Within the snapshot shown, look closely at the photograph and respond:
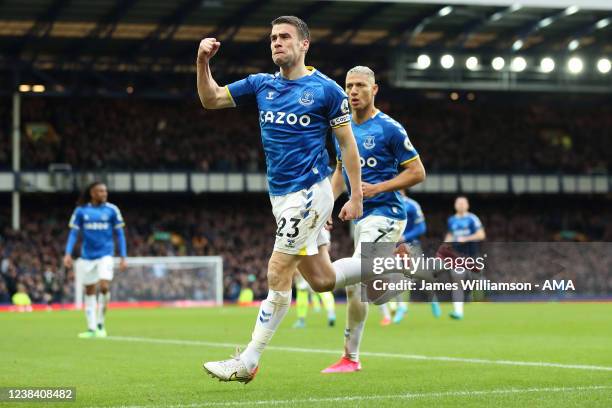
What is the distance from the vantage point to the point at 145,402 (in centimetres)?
751

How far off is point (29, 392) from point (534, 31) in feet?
124

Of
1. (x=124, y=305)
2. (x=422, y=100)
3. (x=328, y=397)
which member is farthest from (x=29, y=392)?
(x=422, y=100)

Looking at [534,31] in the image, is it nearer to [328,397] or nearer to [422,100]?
[422,100]

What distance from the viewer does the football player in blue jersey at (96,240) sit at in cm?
1727

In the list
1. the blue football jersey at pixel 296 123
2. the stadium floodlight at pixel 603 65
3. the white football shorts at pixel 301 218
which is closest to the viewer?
the white football shorts at pixel 301 218

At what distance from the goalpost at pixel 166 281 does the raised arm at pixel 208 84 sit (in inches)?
1031

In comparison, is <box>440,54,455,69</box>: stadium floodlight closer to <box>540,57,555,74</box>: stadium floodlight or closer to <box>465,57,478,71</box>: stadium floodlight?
<box>465,57,478,71</box>: stadium floodlight

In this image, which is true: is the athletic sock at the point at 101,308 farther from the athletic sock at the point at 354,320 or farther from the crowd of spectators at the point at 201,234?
the crowd of spectators at the point at 201,234

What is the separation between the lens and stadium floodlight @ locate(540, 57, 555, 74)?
46.0 meters

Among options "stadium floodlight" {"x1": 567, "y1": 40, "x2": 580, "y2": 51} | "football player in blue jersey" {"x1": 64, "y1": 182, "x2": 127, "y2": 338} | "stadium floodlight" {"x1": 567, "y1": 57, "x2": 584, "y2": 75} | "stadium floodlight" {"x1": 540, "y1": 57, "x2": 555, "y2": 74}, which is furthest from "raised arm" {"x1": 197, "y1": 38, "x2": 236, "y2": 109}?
"stadium floodlight" {"x1": 567, "y1": 57, "x2": 584, "y2": 75}

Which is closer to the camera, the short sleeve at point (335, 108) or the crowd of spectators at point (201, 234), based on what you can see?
the short sleeve at point (335, 108)

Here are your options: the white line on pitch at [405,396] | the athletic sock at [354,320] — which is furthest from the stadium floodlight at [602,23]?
the white line on pitch at [405,396]

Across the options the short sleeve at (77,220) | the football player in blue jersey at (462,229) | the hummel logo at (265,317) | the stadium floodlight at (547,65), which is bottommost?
the hummel logo at (265,317)

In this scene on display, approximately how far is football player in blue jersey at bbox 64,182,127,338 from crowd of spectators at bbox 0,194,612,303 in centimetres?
1711
